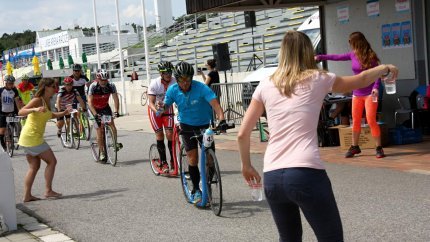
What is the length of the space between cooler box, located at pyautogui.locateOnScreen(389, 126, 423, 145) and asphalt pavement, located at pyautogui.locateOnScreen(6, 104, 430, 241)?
204 cm

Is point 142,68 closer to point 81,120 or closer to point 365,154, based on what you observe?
point 81,120

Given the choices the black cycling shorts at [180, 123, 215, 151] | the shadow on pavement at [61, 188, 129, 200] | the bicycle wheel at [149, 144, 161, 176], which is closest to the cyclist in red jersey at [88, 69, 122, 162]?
the bicycle wheel at [149, 144, 161, 176]

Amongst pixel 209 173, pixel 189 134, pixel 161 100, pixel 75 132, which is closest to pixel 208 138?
pixel 209 173

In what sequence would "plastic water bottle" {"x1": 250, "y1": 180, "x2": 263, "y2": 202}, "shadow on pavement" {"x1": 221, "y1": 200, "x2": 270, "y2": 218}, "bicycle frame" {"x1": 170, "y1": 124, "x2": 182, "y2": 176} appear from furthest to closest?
"bicycle frame" {"x1": 170, "y1": 124, "x2": 182, "y2": 176} < "shadow on pavement" {"x1": 221, "y1": 200, "x2": 270, "y2": 218} < "plastic water bottle" {"x1": 250, "y1": 180, "x2": 263, "y2": 202}

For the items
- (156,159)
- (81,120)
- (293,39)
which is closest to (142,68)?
(81,120)

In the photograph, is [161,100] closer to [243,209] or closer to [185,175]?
[185,175]

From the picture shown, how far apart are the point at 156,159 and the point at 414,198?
4.69m

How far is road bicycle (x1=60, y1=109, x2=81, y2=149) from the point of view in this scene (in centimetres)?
1590

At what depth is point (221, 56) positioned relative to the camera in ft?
61.5

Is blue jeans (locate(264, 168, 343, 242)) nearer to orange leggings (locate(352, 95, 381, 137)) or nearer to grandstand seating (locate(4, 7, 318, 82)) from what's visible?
orange leggings (locate(352, 95, 381, 137))

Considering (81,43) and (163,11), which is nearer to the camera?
(163,11)

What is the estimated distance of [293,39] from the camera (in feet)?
12.3

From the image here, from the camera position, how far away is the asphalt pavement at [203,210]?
6.26 m

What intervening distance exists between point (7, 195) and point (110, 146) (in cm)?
498
